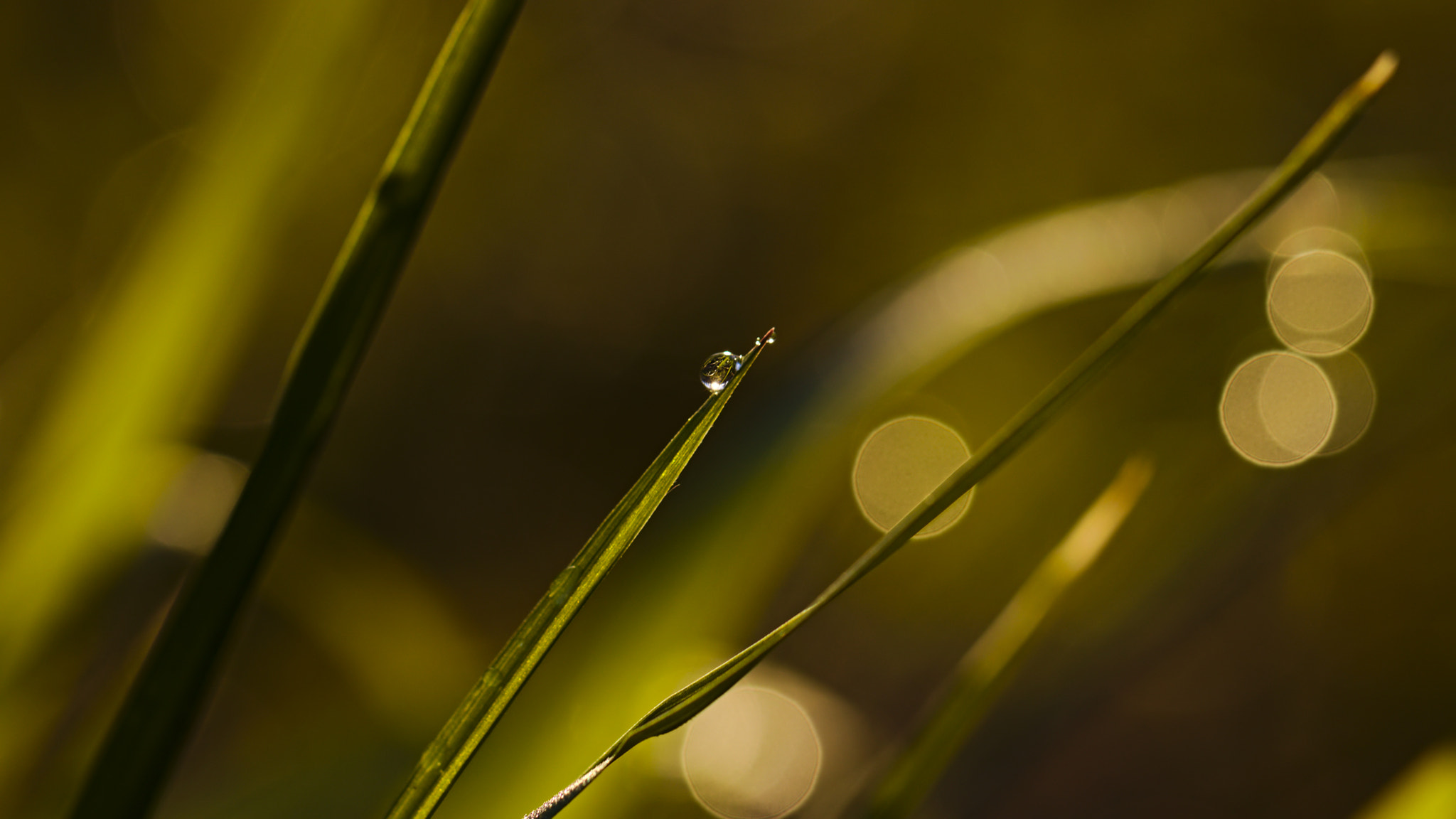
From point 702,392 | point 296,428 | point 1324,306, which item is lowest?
point 702,392

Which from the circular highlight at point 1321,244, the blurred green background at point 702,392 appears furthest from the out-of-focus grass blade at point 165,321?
the circular highlight at point 1321,244

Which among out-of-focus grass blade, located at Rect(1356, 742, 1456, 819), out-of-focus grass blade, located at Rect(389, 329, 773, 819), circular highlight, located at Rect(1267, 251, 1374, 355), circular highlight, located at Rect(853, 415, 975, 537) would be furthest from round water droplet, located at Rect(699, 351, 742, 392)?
circular highlight, located at Rect(853, 415, 975, 537)

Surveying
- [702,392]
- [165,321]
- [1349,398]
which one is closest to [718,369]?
[165,321]

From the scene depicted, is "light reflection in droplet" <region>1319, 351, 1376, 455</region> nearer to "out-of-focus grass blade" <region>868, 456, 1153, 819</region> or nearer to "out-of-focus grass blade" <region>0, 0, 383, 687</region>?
"out-of-focus grass blade" <region>868, 456, 1153, 819</region>

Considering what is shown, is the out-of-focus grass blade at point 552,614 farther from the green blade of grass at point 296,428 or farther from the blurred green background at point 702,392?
the blurred green background at point 702,392

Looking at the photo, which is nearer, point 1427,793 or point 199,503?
point 1427,793

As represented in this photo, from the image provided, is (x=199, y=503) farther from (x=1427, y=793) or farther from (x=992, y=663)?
(x=1427, y=793)
